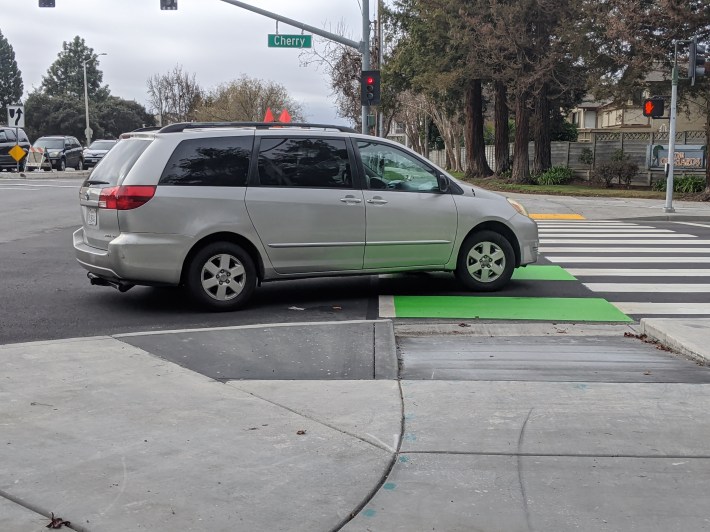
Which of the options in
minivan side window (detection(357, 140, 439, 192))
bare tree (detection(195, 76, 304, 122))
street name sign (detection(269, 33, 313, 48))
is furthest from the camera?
bare tree (detection(195, 76, 304, 122))

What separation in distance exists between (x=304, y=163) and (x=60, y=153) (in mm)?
36715

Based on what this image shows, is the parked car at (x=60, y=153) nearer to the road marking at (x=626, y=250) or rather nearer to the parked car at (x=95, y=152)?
the parked car at (x=95, y=152)

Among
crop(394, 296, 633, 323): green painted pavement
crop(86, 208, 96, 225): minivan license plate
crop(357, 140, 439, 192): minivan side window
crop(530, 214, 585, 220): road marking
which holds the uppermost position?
crop(357, 140, 439, 192): minivan side window

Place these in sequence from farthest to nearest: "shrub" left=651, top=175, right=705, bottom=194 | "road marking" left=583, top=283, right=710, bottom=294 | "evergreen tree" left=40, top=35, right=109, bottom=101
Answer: "evergreen tree" left=40, top=35, right=109, bottom=101 < "shrub" left=651, top=175, right=705, bottom=194 < "road marking" left=583, top=283, right=710, bottom=294

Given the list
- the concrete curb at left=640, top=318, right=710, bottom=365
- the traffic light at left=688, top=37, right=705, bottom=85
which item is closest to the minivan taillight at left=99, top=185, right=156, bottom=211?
the concrete curb at left=640, top=318, right=710, bottom=365

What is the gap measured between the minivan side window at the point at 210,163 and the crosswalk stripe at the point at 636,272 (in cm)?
507

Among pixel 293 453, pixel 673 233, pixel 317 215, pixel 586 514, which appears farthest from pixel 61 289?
pixel 673 233

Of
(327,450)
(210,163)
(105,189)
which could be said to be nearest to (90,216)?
(105,189)

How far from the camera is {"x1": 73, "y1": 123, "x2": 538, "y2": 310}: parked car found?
8.05 metres

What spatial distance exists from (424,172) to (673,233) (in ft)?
31.5

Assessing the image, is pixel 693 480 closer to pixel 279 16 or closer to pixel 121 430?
pixel 121 430

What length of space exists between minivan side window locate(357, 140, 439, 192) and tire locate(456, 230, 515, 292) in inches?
30.9

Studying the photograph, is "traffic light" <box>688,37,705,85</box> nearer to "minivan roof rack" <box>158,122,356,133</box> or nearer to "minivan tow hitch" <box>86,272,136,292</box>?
"minivan roof rack" <box>158,122,356,133</box>

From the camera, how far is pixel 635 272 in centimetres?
1145
